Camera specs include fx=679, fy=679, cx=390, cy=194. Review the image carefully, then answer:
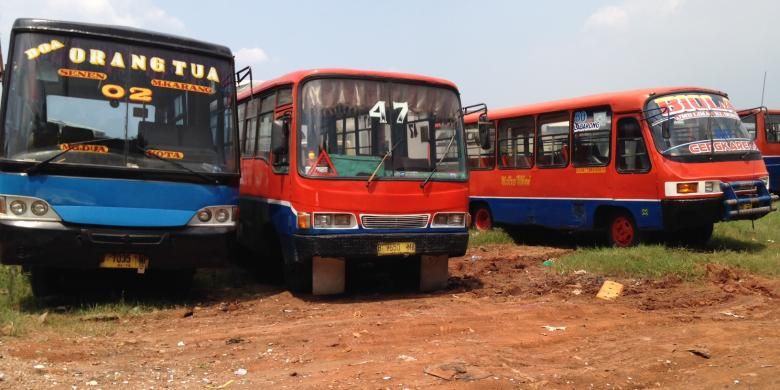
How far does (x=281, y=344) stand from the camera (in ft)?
19.1

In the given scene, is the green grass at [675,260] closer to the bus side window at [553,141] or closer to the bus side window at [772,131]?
the bus side window at [553,141]

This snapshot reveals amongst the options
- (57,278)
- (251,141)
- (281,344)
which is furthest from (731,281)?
(57,278)

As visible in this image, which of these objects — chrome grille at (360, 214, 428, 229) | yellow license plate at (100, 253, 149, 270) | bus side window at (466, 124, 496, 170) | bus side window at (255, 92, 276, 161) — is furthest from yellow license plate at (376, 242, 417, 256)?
bus side window at (466, 124, 496, 170)

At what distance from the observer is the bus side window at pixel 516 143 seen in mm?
13055

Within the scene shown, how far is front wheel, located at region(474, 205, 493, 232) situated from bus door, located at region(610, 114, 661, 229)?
3779 mm

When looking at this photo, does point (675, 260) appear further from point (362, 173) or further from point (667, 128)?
point (362, 173)

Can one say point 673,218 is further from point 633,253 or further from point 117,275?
point 117,275

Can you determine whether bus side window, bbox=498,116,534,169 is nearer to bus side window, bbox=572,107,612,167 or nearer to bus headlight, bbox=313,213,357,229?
bus side window, bbox=572,107,612,167

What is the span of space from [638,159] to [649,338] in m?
5.22

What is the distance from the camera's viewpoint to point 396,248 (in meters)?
7.61

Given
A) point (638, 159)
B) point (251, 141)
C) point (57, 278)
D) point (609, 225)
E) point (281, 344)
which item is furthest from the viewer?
point (609, 225)

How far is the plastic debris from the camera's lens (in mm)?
7965

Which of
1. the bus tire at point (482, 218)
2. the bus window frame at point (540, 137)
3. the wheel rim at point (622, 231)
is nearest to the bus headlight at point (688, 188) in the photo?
the wheel rim at point (622, 231)

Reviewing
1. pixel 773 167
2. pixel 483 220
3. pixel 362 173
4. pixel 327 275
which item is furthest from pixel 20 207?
pixel 773 167
